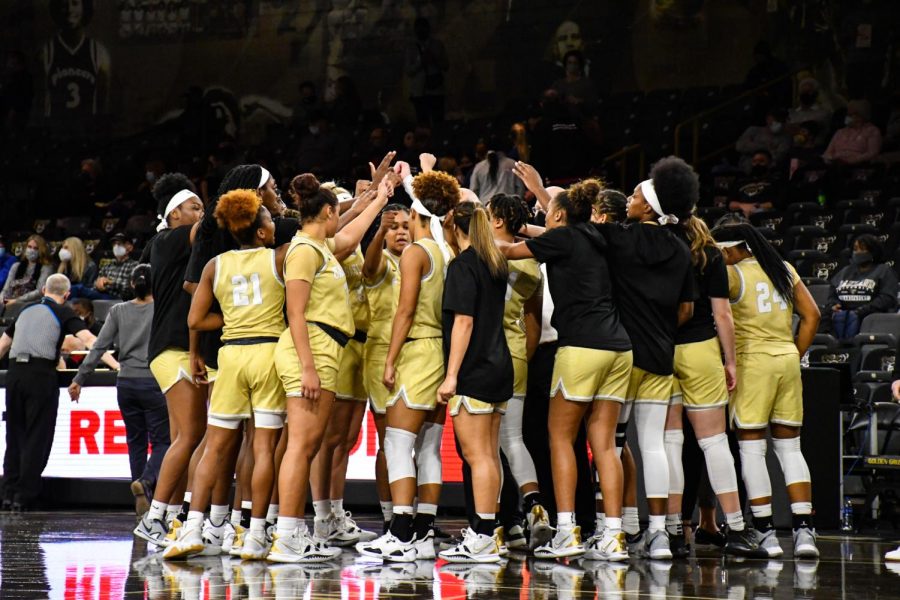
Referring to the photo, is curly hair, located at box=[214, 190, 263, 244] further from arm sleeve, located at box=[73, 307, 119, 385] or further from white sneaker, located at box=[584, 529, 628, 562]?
arm sleeve, located at box=[73, 307, 119, 385]

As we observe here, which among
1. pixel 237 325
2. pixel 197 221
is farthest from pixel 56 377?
pixel 237 325

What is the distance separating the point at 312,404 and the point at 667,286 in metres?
1.94

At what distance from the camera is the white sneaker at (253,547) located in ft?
21.2

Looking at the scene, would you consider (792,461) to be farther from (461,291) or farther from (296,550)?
(296,550)

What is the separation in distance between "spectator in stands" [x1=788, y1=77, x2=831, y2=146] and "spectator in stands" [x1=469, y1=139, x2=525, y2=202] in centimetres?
403

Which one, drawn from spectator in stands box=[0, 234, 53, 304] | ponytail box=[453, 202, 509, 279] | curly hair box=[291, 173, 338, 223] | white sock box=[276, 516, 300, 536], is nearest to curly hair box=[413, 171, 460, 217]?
ponytail box=[453, 202, 509, 279]

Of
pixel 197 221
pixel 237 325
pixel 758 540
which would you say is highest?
pixel 197 221

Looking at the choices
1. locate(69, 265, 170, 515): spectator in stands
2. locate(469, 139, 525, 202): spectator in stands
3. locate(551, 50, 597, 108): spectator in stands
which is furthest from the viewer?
locate(551, 50, 597, 108): spectator in stands

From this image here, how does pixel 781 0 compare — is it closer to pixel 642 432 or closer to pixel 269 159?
pixel 269 159

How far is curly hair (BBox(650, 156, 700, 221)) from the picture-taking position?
22.6 feet

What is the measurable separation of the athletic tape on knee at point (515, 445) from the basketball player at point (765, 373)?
1.19 m

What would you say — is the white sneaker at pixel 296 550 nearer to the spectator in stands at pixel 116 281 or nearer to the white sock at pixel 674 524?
the white sock at pixel 674 524

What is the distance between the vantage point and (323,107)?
22.4 meters

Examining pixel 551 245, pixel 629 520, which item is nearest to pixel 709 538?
pixel 629 520
